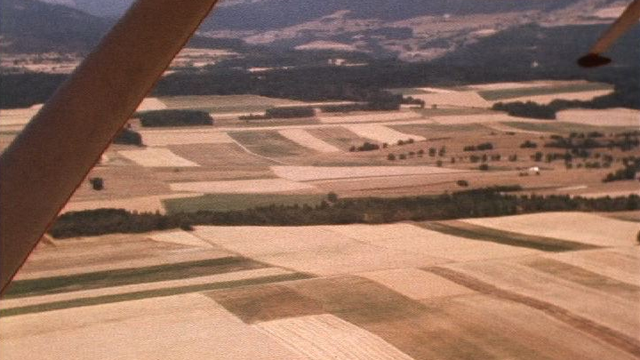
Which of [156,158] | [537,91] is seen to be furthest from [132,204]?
[537,91]

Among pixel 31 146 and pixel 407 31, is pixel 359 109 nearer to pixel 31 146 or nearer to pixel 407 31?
pixel 407 31

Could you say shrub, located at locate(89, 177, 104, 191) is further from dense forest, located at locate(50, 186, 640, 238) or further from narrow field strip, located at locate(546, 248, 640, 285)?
narrow field strip, located at locate(546, 248, 640, 285)

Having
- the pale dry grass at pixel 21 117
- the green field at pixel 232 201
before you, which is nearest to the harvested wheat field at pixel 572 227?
the green field at pixel 232 201

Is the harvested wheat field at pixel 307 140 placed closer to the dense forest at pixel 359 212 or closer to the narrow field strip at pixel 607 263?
the dense forest at pixel 359 212

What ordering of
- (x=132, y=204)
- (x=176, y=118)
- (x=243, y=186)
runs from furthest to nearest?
(x=176, y=118) < (x=243, y=186) < (x=132, y=204)

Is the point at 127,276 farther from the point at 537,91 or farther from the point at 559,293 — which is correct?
the point at 537,91

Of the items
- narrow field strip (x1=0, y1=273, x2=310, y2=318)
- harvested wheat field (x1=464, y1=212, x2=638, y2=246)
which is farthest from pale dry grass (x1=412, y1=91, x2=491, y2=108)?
narrow field strip (x1=0, y1=273, x2=310, y2=318)

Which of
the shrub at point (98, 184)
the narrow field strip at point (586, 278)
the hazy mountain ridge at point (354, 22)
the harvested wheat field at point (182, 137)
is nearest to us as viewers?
→ the narrow field strip at point (586, 278)
